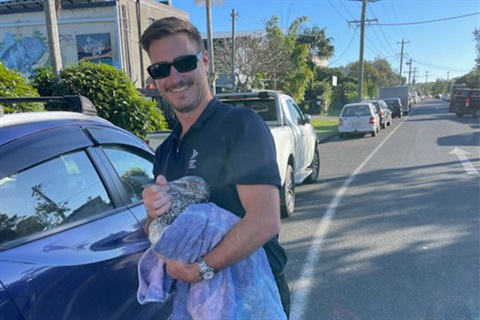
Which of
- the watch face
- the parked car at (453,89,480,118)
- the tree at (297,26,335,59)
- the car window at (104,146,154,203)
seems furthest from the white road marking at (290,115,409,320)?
the tree at (297,26,335,59)

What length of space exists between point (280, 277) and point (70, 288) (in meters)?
0.93

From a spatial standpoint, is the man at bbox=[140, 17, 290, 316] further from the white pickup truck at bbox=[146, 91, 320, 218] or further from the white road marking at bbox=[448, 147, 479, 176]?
the white road marking at bbox=[448, 147, 479, 176]

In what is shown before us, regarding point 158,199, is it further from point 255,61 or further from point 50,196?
point 255,61

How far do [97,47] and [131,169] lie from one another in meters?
→ 22.1

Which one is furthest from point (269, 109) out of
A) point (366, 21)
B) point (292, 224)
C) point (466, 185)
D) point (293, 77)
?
point (366, 21)

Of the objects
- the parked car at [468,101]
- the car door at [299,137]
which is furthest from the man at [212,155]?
the parked car at [468,101]

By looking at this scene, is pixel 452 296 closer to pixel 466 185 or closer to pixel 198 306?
pixel 198 306

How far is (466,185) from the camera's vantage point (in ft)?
24.2

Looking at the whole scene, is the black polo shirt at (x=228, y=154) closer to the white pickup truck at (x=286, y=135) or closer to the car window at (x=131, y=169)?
the car window at (x=131, y=169)

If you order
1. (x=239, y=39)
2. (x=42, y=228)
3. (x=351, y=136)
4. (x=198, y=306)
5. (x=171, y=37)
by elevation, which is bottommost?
(x=351, y=136)

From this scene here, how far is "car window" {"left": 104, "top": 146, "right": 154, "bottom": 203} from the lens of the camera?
2359 millimetres

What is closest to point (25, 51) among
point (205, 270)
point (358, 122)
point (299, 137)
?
point (358, 122)

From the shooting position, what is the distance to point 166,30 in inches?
59.4

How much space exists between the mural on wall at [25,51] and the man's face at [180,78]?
2518 cm
